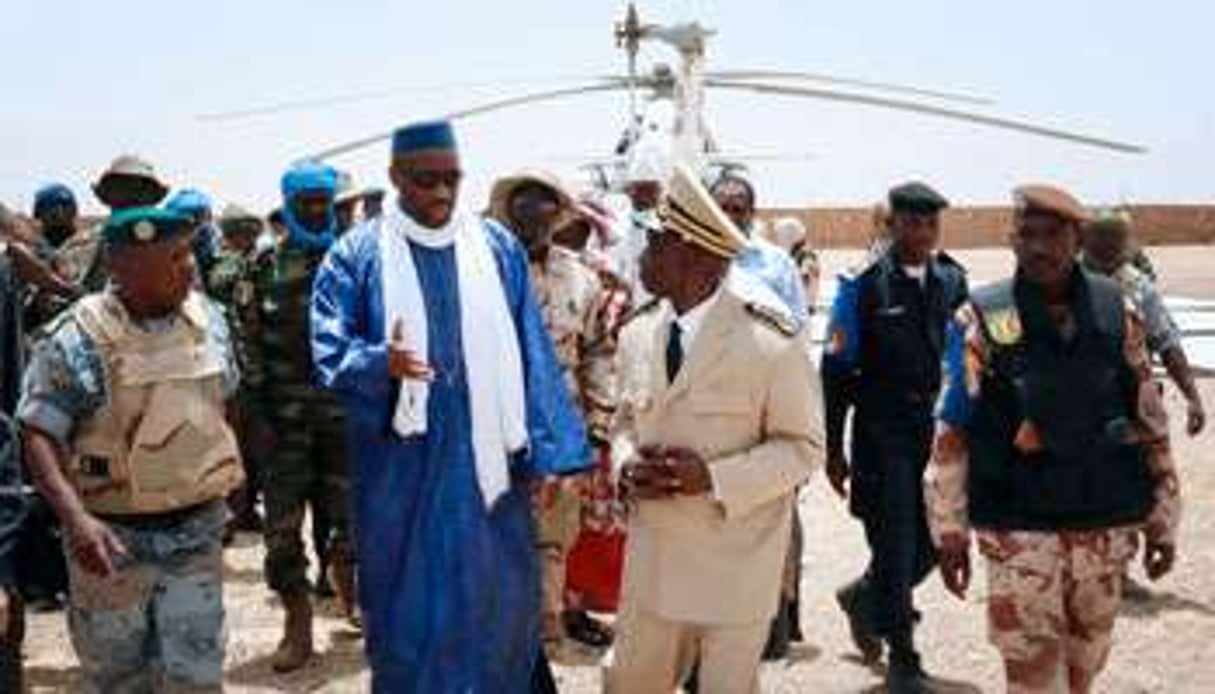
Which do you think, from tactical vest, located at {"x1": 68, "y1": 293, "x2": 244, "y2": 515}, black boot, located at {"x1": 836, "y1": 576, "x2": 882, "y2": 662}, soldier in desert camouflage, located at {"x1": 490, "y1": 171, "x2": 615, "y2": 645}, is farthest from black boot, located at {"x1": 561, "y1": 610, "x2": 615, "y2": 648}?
tactical vest, located at {"x1": 68, "y1": 293, "x2": 244, "y2": 515}

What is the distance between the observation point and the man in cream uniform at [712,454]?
4188 millimetres

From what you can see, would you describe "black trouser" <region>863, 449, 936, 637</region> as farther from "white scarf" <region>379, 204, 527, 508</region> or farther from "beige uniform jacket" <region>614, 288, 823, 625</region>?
"beige uniform jacket" <region>614, 288, 823, 625</region>

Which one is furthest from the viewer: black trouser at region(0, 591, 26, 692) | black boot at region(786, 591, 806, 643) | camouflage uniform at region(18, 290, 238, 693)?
black boot at region(786, 591, 806, 643)

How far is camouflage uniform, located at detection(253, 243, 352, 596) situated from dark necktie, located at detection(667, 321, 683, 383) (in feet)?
8.37

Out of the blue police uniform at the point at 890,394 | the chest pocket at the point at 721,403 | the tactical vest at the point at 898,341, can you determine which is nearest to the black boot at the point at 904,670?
the blue police uniform at the point at 890,394

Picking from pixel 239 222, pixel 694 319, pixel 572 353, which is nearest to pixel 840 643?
pixel 572 353

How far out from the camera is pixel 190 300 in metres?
4.70

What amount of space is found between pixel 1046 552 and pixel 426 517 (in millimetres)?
1716

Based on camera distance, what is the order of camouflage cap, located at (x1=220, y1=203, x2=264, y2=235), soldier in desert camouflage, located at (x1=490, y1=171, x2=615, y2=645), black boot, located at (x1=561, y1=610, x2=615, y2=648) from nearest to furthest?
soldier in desert camouflage, located at (x1=490, y1=171, x2=615, y2=645) → black boot, located at (x1=561, y1=610, x2=615, y2=648) → camouflage cap, located at (x1=220, y1=203, x2=264, y2=235)

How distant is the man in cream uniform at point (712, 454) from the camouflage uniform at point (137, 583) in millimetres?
1170

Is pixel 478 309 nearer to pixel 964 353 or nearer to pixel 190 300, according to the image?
pixel 190 300

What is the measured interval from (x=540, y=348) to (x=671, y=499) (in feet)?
3.24

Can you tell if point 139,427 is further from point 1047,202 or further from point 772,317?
point 1047,202

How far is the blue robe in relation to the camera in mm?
4711
